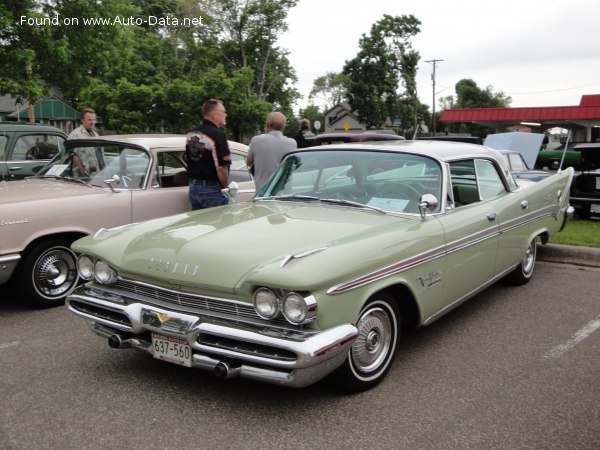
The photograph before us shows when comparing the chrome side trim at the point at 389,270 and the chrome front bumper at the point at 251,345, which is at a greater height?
the chrome side trim at the point at 389,270

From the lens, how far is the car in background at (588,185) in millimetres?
8953

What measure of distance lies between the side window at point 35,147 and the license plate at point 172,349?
6.78 m

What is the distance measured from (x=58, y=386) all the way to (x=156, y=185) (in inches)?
111

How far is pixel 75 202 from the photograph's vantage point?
5.38 meters

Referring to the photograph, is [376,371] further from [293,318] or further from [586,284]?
[586,284]

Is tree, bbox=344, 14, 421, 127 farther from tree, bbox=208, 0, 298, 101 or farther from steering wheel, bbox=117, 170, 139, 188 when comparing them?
steering wheel, bbox=117, 170, 139, 188

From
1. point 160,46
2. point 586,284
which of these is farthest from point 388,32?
point 586,284

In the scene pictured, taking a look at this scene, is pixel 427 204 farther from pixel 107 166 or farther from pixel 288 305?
pixel 107 166

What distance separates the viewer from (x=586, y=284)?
600cm

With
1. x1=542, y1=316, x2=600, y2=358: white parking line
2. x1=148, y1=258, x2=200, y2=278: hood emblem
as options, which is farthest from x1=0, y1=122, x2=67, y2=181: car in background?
x1=542, y1=316, x2=600, y2=358: white parking line

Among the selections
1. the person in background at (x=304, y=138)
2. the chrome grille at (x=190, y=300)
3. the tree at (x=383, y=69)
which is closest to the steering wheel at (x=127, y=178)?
the chrome grille at (x=190, y=300)

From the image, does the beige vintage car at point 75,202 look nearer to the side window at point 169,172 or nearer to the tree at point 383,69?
the side window at point 169,172

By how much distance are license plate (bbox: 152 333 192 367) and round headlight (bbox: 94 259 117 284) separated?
0.55 meters

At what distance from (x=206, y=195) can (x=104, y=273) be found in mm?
2140
